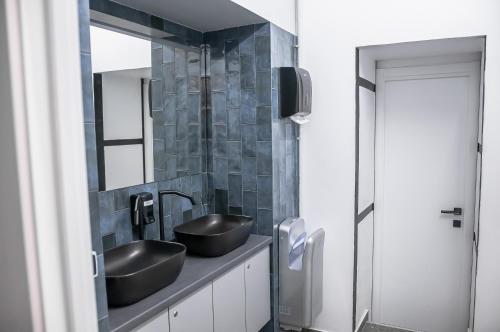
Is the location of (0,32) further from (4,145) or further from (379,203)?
(379,203)

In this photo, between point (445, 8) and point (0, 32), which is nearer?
point (0, 32)

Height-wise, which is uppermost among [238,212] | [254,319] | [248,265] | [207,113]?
[207,113]

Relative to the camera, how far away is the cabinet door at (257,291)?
2490 mm

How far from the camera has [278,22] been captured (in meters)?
2.69

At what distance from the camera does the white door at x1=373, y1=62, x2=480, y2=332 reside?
3102mm

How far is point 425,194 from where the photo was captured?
325 cm

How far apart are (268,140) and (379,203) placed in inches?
51.9

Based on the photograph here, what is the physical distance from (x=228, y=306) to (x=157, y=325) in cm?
61

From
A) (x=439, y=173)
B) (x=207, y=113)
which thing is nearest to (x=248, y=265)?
(x=207, y=113)

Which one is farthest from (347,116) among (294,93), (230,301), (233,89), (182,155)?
(230,301)

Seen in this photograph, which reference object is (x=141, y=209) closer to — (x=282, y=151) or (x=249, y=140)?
(x=249, y=140)

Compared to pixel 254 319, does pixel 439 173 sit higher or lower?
higher

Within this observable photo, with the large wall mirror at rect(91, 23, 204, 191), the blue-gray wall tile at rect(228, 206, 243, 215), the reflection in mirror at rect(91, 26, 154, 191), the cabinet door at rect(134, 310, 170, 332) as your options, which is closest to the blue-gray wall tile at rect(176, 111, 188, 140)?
the large wall mirror at rect(91, 23, 204, 191)

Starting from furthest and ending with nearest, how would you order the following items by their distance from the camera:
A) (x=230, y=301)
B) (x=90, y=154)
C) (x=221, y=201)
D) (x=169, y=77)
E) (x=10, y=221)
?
(x=221, y=201), (x=169, y=77), (x=230, y=301), (x=90, y=154), (x=10, y=221)
